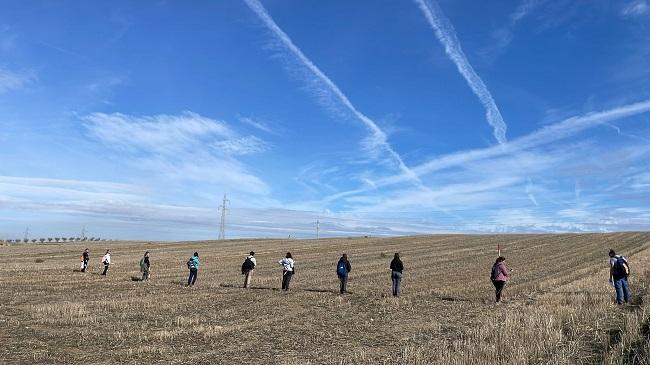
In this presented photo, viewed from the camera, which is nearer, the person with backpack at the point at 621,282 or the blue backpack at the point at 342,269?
the person with backpack at the point at 621,282

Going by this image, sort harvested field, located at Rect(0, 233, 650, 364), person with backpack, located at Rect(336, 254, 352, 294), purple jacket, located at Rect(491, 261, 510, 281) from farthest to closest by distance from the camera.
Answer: person with backpack, located at Rect(336, 254, 352, 294) < purple jacket, located at Rect(491, 261, 510, 281) < harvested field, located at Rect(0, 233, 650, 364)

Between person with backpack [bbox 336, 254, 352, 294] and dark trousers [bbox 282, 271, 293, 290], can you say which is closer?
person with backpack [bbox 336, 254, 352, 294]

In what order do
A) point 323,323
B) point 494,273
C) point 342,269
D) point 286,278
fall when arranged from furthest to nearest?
point 286,278 < point 342,269 < point 494,273 < point 323,323

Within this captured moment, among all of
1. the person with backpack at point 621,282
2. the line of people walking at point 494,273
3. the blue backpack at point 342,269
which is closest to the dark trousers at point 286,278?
the line of people walking at point 494,273

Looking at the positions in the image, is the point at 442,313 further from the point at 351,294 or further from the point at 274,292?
the point at 274,292

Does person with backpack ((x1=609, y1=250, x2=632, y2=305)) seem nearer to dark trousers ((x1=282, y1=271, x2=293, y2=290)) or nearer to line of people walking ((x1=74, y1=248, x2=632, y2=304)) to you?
line of people walking ((x1=74, y1=248, x2=632, y2=304))

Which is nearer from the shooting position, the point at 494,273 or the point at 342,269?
the point at 494,273

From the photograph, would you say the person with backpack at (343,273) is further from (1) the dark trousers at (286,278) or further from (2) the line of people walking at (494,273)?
(1) the dark trousers at (286,278)

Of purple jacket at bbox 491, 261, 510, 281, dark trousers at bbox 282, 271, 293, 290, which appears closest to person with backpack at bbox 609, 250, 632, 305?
purple jacket at bbox 491, 261, 510, 281

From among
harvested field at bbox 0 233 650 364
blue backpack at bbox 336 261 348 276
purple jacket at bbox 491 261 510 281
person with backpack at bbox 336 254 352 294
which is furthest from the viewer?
blue backpack at bbox 336 261 348 276

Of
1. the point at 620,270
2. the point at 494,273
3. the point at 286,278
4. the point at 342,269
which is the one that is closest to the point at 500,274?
the point at 494,273

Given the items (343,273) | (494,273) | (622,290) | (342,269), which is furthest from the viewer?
(342,269)

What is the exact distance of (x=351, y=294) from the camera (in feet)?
82.5

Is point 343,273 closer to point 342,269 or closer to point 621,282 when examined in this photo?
point 342,269
